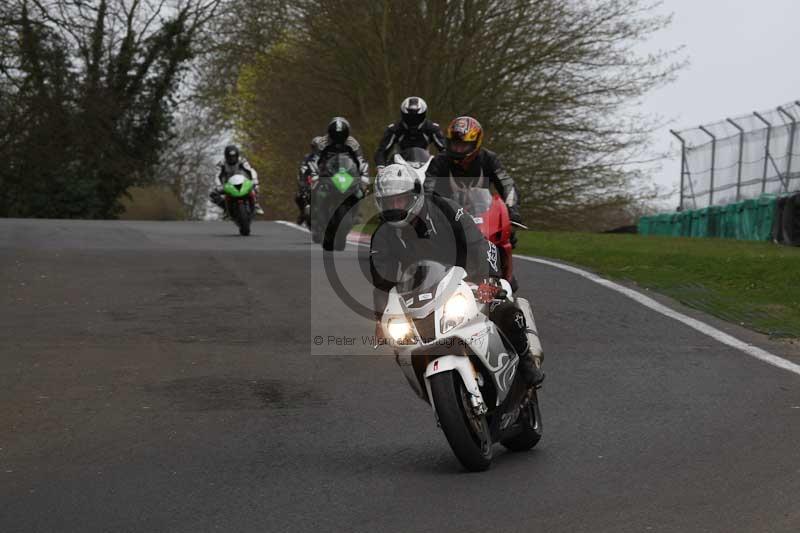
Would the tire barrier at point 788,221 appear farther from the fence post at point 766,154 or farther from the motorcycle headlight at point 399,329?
the motorcycle headlight at point 399,329

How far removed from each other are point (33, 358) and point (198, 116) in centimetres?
5999

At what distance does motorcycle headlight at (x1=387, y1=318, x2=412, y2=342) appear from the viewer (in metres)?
7.05

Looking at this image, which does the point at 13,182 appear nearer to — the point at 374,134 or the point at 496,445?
the point at 374,134

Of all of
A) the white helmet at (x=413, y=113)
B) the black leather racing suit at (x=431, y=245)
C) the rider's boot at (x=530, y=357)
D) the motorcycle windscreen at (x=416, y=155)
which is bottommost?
the rider's boot at (x=530, y=357)

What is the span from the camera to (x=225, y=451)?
762 cm

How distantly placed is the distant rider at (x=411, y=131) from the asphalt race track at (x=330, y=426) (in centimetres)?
302

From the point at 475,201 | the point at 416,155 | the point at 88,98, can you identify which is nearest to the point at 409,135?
the point at 416,155

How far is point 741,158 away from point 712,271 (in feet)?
35.0

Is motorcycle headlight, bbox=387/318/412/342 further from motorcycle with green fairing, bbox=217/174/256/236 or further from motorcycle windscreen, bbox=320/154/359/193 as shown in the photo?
motorcycle with green fairing, bbox=217/174/256/236

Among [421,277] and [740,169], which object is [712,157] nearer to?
[740,169]

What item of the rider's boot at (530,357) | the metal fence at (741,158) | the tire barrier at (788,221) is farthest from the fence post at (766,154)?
the rider's boot at (530,357)

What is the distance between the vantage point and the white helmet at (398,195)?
22.9 ft

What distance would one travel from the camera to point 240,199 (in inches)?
942

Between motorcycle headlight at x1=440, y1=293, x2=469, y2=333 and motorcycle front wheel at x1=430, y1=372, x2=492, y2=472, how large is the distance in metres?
0.24
